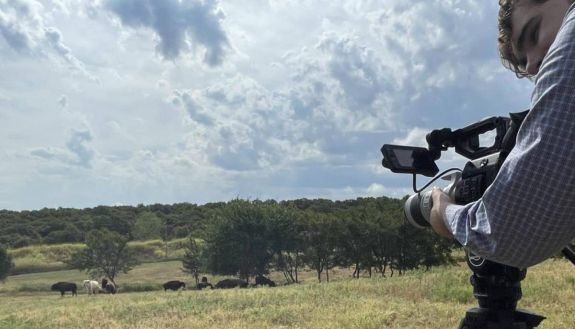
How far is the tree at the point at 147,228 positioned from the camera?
86.6 meters

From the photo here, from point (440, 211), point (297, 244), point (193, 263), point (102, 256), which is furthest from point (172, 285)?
point (440, 211)

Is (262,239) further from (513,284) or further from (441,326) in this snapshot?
(513,284)

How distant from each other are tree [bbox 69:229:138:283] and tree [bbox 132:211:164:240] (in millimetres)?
18874

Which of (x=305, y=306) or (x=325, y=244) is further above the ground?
(x=325, y=244)

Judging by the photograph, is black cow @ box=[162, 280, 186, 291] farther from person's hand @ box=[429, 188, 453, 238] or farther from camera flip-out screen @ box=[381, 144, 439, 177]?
person's hand @ box=[429, 188, 453, 238]

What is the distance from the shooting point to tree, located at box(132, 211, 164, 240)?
284 ft

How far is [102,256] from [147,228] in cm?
2034

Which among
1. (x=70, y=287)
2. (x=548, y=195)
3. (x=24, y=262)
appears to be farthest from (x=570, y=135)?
(x=24, y=262)

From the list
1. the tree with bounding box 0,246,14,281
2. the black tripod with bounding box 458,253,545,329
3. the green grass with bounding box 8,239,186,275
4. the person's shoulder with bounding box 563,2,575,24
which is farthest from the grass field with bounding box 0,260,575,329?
the green grass with bounding box 8,239,186,275

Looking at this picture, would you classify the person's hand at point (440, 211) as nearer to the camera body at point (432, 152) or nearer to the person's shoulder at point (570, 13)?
the camera body at point (432, 152)

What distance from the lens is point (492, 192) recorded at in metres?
1.43

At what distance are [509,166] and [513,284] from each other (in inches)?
45.1

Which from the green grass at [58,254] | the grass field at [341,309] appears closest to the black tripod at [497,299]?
the grass field at [341,309]

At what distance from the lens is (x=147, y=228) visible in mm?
86562
